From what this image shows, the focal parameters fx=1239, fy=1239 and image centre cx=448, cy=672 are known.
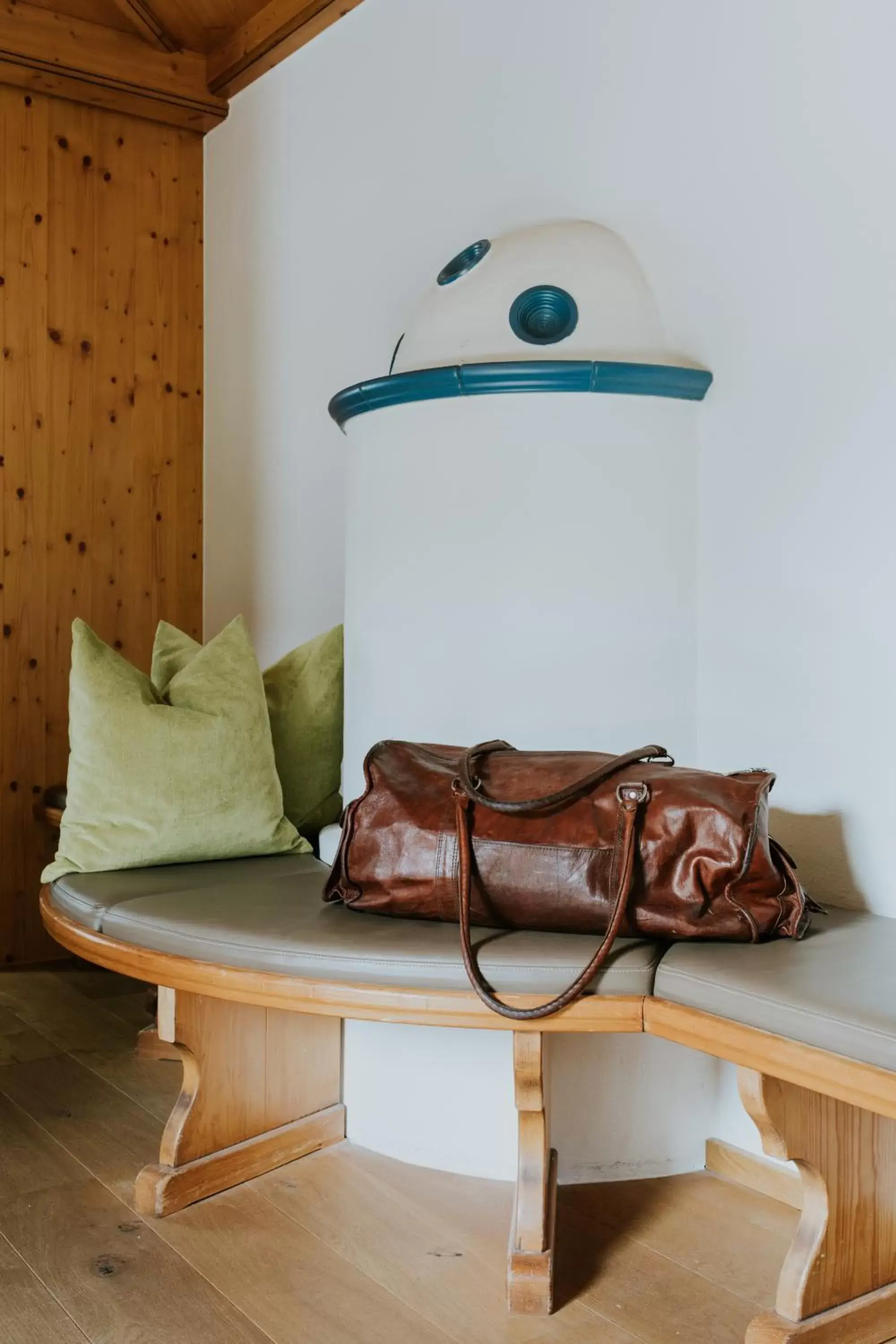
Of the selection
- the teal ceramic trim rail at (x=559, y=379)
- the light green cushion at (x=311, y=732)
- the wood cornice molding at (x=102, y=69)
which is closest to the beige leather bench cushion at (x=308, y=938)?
the light green cushion at (x=311, y=732)

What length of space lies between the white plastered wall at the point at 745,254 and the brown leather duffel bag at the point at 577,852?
1.18 feet

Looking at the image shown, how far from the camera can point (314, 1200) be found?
6.54 ft

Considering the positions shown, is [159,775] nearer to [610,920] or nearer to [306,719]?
[306,719]

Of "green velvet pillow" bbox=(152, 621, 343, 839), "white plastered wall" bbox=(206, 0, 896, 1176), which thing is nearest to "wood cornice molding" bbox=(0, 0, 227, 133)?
"white plastered wall" bbox=(206, 0, 896, 1176)

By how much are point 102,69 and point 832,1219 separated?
3.22 m

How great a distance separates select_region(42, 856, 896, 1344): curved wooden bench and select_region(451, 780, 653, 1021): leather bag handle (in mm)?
27

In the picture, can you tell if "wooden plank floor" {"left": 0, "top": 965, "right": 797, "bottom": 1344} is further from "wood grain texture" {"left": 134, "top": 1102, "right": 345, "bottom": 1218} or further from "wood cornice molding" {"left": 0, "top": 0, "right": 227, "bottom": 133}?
"wood cornice molding" {"left": 0, "top": 0, "right": 227, "bottom": 133}

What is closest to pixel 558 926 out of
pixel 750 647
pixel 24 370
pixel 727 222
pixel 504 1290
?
pixel 504 1290

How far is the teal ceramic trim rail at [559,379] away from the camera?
6.89 feet

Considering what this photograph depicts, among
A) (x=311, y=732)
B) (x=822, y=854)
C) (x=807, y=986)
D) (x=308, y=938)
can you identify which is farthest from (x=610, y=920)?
(x=311, y=732)

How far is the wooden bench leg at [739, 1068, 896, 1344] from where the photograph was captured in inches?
60.4

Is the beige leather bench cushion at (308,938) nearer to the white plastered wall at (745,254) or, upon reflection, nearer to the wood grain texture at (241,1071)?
the wood grain texture at (241,1071)

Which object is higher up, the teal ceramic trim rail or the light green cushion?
the teal ceramic trim rail

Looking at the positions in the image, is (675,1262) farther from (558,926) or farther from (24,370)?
(24,370)
